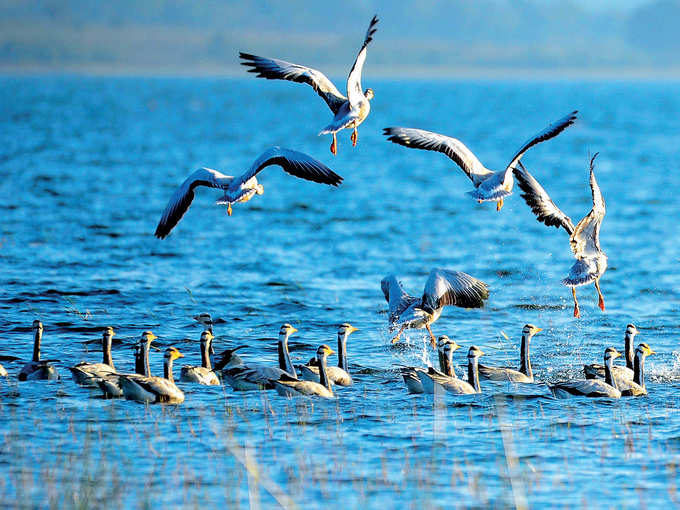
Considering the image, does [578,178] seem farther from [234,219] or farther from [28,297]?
[28,297]

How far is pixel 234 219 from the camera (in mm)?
42125

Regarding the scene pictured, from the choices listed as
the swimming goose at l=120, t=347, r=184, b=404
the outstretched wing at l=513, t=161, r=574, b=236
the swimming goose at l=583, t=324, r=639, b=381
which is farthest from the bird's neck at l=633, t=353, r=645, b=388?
the swimming goose at l=120, t=347, r=184, b=404

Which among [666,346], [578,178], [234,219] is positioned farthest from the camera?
[578,178]

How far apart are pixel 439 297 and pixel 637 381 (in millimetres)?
3042

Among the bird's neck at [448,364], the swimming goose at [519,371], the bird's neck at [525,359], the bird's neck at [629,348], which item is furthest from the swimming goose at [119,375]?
the bird's neck at [629,348]

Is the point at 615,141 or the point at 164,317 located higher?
the point at 615,141

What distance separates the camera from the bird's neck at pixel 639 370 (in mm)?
17266

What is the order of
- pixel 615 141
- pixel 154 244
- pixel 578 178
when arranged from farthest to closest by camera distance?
pixel 615 141 < pixel 578 178 < pixel 154 244

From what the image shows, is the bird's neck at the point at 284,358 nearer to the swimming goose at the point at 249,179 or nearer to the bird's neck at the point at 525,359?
the swimming goose at the point at 249,179

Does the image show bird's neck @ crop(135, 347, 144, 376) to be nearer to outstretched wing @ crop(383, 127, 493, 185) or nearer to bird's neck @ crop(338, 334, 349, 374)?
bird's neck @ crop(338, 334, 349, 374)

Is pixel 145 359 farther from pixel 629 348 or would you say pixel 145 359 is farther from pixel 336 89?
Answer: pixel 629 348

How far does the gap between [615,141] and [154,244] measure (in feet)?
216

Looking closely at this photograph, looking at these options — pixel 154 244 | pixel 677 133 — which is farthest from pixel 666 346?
pixel 677 133

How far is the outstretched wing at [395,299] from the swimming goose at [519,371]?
149cm
